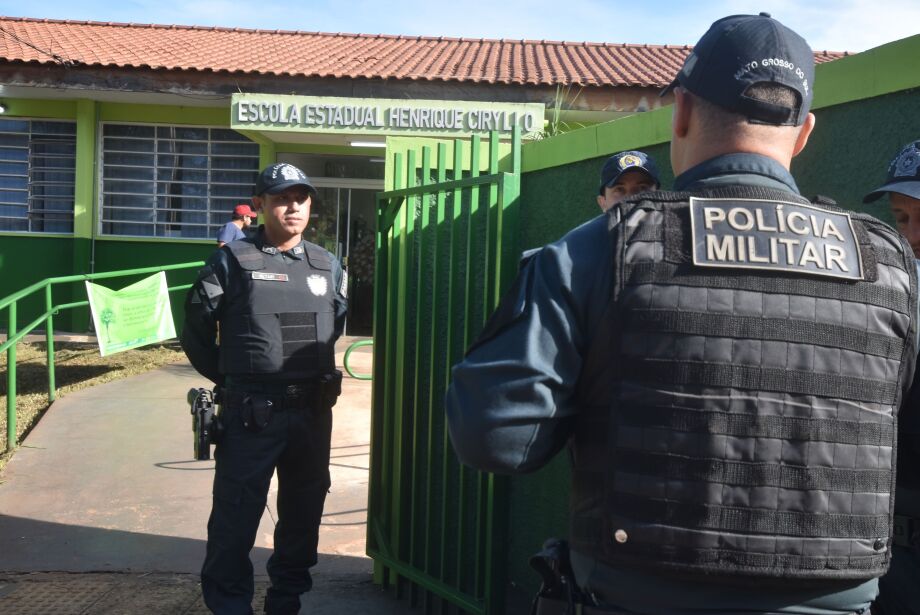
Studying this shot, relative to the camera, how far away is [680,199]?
1559 mm

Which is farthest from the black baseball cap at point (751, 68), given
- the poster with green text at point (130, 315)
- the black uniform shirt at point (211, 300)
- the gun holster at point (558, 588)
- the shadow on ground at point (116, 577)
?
the poster with green text at point (130, 315)

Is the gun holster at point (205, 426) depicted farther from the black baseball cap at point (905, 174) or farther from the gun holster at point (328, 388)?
the black baseball cap at point (905, 174)

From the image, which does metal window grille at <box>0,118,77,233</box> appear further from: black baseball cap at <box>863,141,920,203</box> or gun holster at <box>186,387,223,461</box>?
black baseball cap at <box>863,141,920,203</box>

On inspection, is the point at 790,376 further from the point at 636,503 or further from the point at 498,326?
the point at 498,326

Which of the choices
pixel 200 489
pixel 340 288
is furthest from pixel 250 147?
pixel 340 288

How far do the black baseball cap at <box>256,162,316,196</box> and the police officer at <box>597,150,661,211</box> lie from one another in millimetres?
1434

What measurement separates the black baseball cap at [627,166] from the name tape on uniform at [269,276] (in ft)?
5.01

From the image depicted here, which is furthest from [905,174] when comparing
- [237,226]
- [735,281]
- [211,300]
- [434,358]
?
[237,226]

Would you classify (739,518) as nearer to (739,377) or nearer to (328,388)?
(739,377)

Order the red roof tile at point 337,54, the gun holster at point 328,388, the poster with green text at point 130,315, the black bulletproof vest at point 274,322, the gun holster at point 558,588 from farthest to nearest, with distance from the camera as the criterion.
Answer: the red roof tile at point 337,54
the poster with green text at point 130,315
the gun holster at point 328,388
the black bulletproof vest at point 274,322
the gun holster at point 558,588

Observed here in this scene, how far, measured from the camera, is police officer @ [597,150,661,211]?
2932mm

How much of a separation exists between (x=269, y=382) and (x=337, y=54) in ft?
37.1

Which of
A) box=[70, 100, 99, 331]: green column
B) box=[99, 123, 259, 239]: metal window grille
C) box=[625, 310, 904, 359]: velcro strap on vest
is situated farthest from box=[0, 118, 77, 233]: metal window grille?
box=[625, 310, 904, 359]: velcro strap on vest

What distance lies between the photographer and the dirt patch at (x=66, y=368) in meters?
7.92
